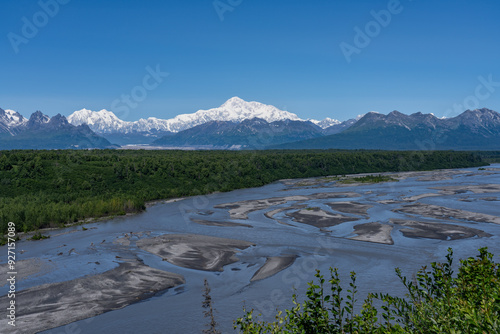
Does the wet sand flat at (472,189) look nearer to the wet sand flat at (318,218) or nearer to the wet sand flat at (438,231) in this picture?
the wet sand flat at (318,218)

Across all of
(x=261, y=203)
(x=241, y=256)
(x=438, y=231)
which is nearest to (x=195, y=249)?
(x=241, y=256)

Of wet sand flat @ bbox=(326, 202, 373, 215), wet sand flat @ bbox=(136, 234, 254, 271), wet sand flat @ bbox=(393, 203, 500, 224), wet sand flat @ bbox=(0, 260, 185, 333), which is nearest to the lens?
wet sand flat @ bbox=(0, 260, 185, 333)

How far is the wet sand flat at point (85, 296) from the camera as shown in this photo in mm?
25219

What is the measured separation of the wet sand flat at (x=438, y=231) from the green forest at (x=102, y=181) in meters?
44.8

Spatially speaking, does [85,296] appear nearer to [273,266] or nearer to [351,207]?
[273,266]

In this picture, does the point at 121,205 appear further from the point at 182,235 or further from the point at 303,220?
the point at 303,220

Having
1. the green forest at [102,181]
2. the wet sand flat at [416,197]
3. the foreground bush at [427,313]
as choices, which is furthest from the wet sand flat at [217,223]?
the foreground bush at [427,313]

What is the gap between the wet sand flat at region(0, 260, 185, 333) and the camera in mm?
25219

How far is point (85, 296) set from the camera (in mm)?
29234

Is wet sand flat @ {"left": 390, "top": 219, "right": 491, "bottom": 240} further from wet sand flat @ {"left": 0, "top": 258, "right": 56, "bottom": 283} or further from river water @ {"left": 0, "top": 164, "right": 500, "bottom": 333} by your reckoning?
wet sand flat @ {"left": 0, "top": 258, "right": 56, "bottom": 283}

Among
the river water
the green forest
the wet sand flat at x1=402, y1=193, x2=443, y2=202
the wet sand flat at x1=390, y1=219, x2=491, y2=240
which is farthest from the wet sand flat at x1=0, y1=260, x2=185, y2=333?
the wet sand flat at x1=402, y1=193, x2=443, y2=202

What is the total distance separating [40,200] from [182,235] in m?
30.0

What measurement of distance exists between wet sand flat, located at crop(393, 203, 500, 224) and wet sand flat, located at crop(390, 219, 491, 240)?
664 cm

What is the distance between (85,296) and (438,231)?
3961 cm
